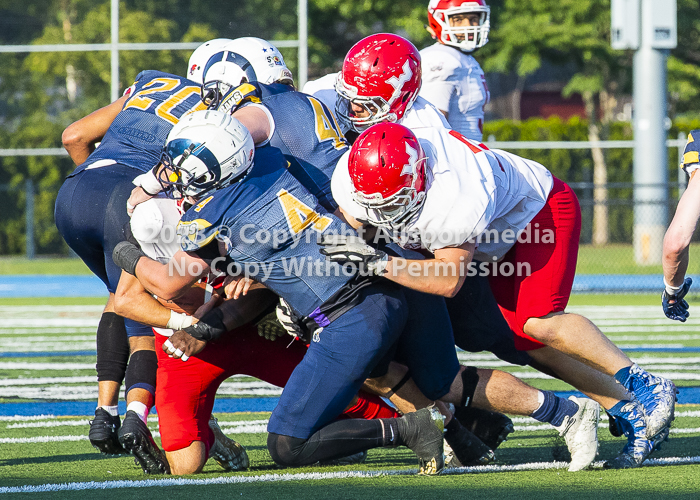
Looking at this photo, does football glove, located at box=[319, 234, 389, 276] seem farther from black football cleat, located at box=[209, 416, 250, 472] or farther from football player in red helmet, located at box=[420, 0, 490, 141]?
football player in red helmet, located at box=[420, 0, 490, 141]

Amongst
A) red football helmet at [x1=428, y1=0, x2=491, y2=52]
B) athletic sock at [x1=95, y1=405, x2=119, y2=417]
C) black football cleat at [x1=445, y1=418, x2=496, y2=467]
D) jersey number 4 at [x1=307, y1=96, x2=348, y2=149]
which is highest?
red football helmet at [x1=428, y1=0, x2=491, y2=52]

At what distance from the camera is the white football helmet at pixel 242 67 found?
396 cm

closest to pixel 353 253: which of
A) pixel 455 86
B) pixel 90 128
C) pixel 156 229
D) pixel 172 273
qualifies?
pixel 172 273

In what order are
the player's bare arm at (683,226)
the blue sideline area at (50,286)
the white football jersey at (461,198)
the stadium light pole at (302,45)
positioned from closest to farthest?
the white football jersey at (461,198), the player's bare arm at (683,226), the stadium light pole at (302,45), the blue sideline area at (50,286)

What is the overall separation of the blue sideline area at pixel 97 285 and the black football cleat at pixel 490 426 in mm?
8259

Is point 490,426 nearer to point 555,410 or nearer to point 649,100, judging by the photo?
point 555,410

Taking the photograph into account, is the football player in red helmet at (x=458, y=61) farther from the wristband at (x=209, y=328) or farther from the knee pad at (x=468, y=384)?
the wristband at (x=209, y=328)

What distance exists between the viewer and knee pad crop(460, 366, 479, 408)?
370 cm

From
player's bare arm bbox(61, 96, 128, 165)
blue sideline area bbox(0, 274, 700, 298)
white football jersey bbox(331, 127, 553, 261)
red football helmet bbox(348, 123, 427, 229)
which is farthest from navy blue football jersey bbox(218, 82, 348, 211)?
blue sideline area bbox(0, 274, 700, 298)

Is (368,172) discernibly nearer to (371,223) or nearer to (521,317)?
(371,223)

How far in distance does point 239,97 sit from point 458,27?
5.62 ft

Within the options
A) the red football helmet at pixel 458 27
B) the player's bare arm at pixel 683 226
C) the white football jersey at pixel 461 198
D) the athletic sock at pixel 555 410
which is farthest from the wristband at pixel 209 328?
the red football helmet at pixel 458 27

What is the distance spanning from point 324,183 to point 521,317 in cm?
95

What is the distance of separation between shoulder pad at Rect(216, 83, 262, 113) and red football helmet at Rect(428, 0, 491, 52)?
1567 millimetres
